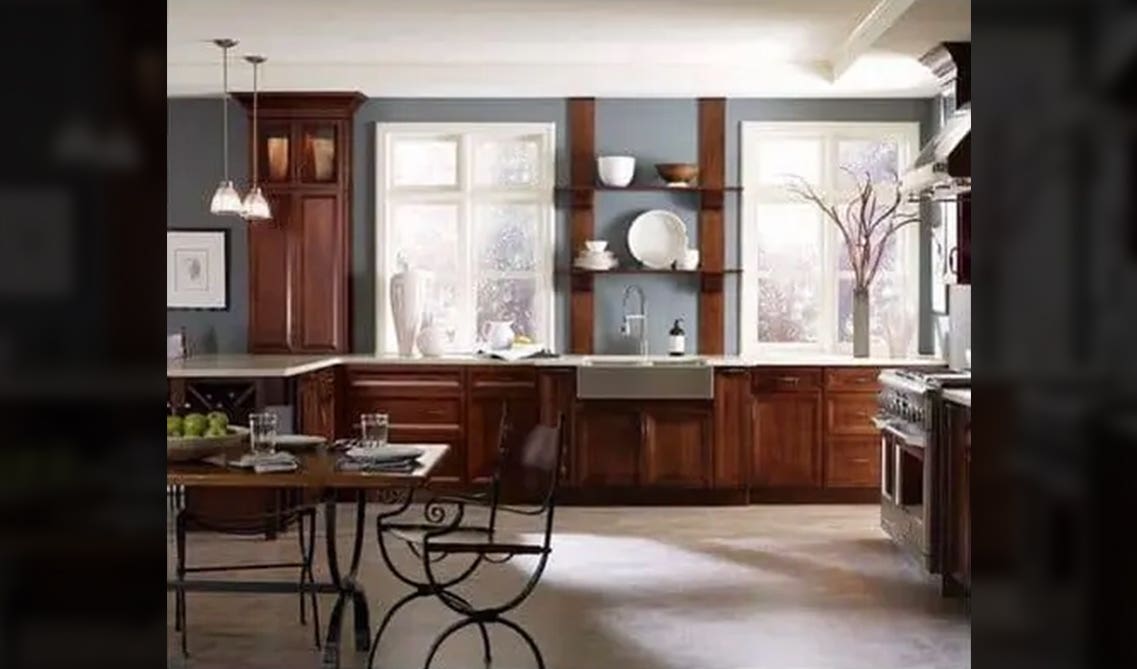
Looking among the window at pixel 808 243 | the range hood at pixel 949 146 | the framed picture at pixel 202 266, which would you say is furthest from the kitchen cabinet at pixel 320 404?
the range hood at pixel 949 146

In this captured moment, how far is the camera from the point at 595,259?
8.66m

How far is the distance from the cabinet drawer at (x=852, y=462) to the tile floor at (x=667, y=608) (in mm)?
536

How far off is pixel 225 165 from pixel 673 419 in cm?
329

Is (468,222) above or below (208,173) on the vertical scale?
below

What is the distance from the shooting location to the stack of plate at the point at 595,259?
28.4 ft

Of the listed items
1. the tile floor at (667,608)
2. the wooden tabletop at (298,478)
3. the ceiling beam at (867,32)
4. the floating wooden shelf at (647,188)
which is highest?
the ceiling beam at (867,32)

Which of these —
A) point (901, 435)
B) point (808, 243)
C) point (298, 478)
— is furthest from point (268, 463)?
point (808, 243)

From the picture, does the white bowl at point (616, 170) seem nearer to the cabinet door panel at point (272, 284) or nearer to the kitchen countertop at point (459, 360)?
the kitchen countertop at point (459, 360)

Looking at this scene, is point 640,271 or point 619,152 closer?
point 640,271

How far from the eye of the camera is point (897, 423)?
6.51 meters

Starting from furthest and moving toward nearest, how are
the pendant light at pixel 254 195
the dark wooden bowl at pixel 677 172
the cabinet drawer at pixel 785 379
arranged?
the dark wooden bowl at pixel 677 172 < the cabinet drawer at pixel 785 379 < the pendant light at pixel 254 195

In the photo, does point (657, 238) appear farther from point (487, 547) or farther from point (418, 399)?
point (487, 547)

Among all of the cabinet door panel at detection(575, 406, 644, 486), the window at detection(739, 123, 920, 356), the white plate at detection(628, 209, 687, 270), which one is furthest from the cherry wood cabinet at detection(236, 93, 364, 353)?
the window at detection(739, 123, 920, 356)
